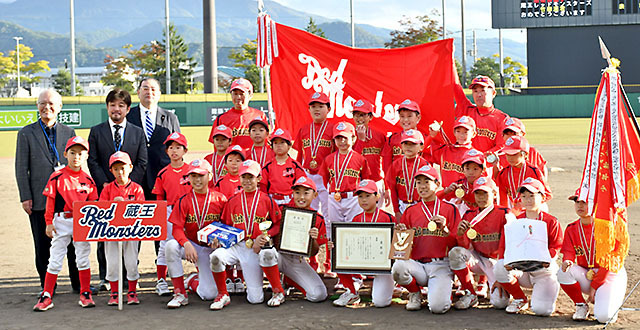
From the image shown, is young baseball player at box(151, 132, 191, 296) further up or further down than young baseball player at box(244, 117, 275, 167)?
further down

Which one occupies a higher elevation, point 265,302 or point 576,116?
point 576,116

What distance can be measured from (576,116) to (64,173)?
3866 cm

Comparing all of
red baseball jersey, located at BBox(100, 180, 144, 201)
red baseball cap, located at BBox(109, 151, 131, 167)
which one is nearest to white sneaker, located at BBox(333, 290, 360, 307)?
red baseball jersey, located at BBox(100, 180, 144, 201)

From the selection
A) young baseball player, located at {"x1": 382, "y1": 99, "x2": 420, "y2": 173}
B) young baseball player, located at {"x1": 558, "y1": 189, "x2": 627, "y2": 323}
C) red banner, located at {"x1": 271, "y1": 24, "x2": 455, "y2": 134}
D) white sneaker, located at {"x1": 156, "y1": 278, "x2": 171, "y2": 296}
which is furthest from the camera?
red banner, located at {"x1": 271, "y1": 24, "x2": 455, "y2": 134}

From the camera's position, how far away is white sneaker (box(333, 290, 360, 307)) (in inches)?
267

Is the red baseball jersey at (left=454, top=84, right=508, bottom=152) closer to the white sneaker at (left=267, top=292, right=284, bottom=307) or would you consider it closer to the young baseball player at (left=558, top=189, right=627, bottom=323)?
the young baseball player at (left=558, top=189, right=627, bottom=323)

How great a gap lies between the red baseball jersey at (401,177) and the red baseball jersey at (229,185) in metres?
1.64

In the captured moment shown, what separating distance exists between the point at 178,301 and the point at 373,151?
2829mm

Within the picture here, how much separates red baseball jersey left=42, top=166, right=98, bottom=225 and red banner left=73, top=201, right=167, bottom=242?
1.50 feet

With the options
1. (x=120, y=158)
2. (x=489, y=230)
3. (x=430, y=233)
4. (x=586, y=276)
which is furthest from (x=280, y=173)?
(x=586, y=276)

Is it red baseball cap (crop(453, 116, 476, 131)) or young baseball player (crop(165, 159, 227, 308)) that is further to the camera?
red baseball cap (crop(453, 116, 476, 131))

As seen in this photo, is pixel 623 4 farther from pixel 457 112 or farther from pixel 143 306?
pixel 143 306

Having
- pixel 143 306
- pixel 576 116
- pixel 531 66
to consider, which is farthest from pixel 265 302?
pixel 531 66

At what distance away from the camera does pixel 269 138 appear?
7.88m
